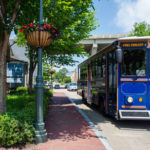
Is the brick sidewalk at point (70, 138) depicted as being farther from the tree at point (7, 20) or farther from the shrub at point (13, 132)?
the tree at point (7, 20)

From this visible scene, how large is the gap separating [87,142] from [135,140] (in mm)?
1530

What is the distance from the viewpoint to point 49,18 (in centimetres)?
895

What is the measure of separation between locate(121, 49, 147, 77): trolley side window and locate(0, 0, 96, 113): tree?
2.49m

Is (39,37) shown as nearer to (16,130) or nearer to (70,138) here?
(16,130)

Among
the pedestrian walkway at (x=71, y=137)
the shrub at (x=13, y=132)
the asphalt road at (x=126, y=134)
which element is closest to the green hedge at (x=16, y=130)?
the shrub at (x=13, y=132)

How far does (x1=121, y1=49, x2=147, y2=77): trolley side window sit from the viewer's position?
22.1ft

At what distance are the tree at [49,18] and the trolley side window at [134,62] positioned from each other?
98.1 inches

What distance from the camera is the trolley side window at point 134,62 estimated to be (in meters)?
6.72

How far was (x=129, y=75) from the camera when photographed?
22.3 feet

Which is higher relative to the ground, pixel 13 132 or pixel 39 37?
pixel 39 37

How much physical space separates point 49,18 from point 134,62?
4762mm

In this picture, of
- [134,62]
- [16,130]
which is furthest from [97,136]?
[134,62]

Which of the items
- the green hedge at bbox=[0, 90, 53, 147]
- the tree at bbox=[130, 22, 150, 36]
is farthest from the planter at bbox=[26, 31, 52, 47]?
the tree at bbox=[130, 22, 150, 36]

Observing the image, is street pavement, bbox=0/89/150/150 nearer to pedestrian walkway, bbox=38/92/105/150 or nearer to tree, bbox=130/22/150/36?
pedestrian walkway, bbox=38/92/105/150
